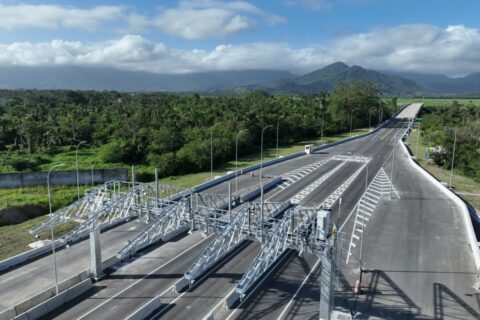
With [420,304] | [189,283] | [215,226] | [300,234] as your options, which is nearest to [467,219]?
[420,304]

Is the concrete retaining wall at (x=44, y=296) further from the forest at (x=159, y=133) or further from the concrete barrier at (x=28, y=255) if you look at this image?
the forest at (x=159, y=133)

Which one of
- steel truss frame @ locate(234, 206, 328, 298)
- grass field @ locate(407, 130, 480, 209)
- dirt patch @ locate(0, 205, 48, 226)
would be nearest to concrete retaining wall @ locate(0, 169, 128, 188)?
dirt patch @ locate(0, 205, 48, 226)

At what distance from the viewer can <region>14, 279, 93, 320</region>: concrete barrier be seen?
21716mm

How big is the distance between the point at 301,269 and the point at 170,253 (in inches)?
437

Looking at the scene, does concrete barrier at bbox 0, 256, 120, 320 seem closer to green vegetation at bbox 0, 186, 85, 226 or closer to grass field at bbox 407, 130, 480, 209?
green vegetation at bbox 0, 186, 85, 226

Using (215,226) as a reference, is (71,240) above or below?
below

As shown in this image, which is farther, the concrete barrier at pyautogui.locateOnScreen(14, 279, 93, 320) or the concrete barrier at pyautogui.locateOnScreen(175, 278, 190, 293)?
the concrete barrier at pyautogui.locateOnScreen(175, 278, 190, 293)

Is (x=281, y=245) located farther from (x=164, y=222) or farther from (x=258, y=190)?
(x=258, y=190)

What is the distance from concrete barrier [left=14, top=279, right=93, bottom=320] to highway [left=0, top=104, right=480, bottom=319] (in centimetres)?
49

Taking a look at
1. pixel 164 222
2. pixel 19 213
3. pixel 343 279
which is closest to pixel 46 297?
pixel 164 222

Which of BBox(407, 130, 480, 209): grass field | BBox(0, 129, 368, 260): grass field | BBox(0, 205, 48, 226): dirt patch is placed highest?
BBox(407, 130, 480, 209): grass field

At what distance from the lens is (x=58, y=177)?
6488cm

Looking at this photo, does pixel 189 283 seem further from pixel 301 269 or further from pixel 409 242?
pixel 409 242

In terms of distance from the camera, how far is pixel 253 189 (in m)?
50.3
